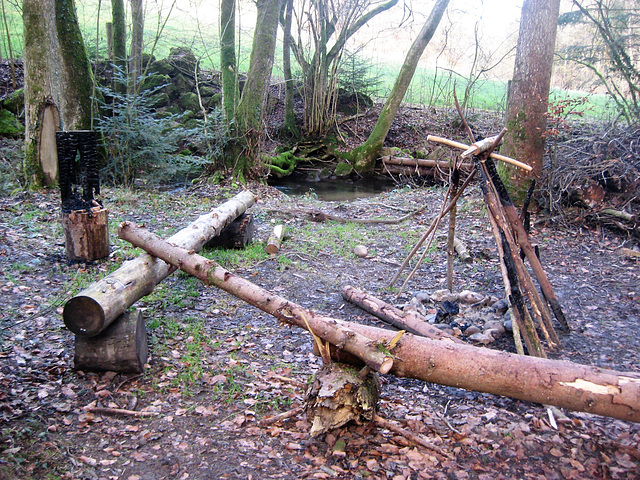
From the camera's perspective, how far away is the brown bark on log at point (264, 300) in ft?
9.56

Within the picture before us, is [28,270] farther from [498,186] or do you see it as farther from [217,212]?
[498,186]

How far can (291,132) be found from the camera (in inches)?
626

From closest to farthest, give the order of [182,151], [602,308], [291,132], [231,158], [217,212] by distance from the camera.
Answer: [602,308] → [217,212] → [231,158] → [182,151] → [291,132]

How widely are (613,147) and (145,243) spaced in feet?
25.7

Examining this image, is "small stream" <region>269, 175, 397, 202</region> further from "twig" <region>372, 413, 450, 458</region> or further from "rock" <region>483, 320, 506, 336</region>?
"twig" <region>372, 413, 450, 458</region>

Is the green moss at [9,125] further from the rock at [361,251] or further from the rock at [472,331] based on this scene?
the rock at [472,331]

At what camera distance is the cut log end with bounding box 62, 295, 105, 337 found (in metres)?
3.40

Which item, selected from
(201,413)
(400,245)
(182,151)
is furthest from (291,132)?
(201,413)

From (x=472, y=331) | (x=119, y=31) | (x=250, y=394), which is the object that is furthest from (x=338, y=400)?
(x=119, y=31)

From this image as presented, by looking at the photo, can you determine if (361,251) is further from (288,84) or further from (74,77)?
(288,84)

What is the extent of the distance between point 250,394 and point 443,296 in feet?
8.84

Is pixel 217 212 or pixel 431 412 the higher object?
pixel 217 212

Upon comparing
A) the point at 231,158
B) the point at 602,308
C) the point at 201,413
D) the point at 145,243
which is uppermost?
the point at 231,158

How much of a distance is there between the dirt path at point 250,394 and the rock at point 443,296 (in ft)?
1.15
